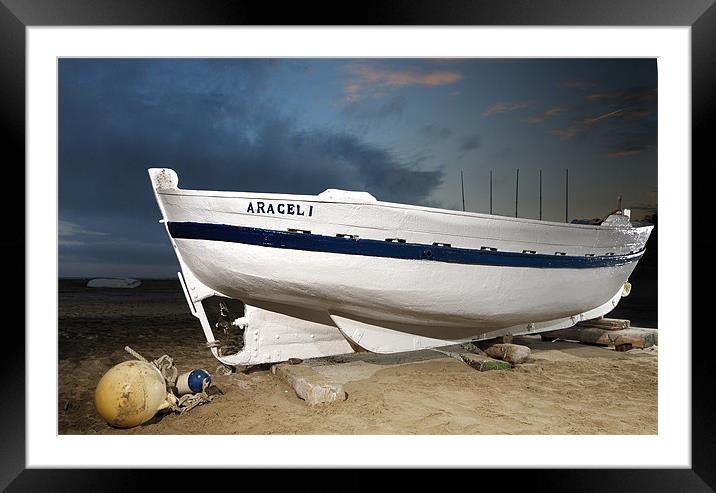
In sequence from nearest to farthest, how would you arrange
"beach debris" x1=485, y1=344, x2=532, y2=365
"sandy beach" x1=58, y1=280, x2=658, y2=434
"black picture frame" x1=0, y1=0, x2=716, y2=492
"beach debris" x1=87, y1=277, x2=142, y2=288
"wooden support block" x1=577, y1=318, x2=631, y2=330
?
"black picture frame" x1=0, y1=0, x2=716, y2=492
"sandy beach" x1=58, y1=280, x2=658, y2=434
"beach debris" x1=485, y1=344, x2=532, y2=365
"wooden support block" x1=577, y1=318, x2=631, y2=330
"beach debris" x1=87, y1=277, x2=142, y2=288

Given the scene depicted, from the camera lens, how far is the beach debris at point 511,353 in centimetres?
474

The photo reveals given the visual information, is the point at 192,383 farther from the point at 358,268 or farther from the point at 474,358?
Answer: the point at 474,358

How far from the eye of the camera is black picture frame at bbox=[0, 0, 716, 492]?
2.95 m

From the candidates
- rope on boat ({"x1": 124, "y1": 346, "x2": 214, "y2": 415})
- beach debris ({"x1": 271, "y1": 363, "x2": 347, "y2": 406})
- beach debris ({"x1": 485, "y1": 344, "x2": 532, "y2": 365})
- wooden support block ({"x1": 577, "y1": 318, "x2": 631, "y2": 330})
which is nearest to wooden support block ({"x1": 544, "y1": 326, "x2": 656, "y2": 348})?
wooden support block ({"x1": 577, "y1": 318, "x2": 631, "y2": 330})

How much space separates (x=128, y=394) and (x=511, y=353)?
3639 millimetres

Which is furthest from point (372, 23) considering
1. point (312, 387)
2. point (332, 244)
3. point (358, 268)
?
point (312, 387)

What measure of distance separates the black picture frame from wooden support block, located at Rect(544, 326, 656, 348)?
2.52 m

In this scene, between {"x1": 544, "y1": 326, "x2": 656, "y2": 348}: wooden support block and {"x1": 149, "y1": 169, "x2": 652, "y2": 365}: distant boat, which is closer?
{"x1": 149, "y1": 169, "x2": 652, "y2": 365}: distant boat

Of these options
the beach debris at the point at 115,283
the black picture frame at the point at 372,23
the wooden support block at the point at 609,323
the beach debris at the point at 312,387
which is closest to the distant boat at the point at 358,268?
the beach debris at the point at 312,387

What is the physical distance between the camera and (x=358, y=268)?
12.3 feet

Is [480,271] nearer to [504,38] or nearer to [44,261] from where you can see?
[504,38]

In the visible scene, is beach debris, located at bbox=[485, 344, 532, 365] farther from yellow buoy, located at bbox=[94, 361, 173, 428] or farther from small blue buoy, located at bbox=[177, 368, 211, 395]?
yellow buoy, located at bbox=[94, 361, 173, 428]

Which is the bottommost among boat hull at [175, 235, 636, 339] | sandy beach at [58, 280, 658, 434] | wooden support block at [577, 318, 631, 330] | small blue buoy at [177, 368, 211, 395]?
sandy beach at [58, 280, 658, 434]

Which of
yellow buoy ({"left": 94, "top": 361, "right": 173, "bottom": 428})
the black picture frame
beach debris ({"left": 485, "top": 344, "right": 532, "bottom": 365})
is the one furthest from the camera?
beach debris ({"left": 485, "top": 344, "right": 532, "bottom": 365})
